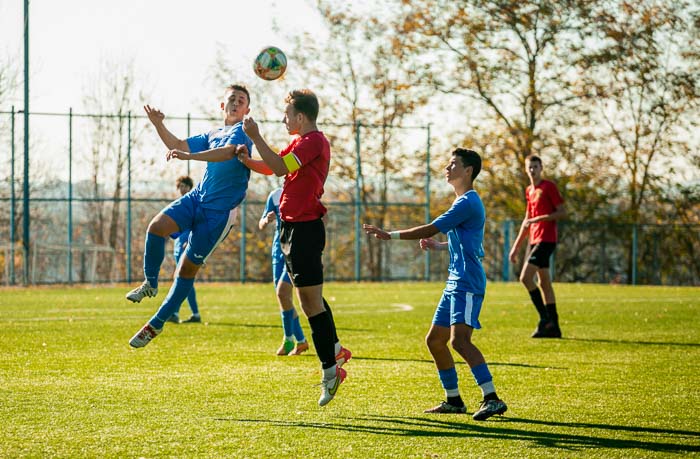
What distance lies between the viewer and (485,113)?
110 feet

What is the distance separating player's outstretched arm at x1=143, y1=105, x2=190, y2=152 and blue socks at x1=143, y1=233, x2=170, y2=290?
0.76 m

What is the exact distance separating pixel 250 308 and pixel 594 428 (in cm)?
1130

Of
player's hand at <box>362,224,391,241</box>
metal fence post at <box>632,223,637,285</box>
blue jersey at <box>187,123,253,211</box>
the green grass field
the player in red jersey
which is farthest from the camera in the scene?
metal fence post at <box>632,223,637,285</box>

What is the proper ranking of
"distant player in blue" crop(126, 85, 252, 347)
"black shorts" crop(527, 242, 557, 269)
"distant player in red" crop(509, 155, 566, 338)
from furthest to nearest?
"black shorts" crop(527, 242, 557, 269) < "distant player in red" crop(509, 155, 566, 338) < "distant player in blue" crop(126, 85, 252, 347)

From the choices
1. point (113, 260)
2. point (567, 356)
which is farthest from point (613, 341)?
point (113, 260)

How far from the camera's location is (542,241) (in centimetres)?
1258

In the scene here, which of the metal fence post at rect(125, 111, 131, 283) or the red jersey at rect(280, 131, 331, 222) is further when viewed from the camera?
the metal fence post at rect(125, 111, 131, 283)

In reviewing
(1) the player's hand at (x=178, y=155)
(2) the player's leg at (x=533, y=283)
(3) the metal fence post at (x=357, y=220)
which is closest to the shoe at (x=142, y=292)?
(1) the player's hand at (x=178, y=155)

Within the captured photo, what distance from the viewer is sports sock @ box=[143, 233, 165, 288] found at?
8000 millimetres

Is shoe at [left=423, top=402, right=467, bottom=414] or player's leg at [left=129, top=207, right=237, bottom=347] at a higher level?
player's leg at [left=129, top=207, right=237, bottom=347]

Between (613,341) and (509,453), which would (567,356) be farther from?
(509,453)

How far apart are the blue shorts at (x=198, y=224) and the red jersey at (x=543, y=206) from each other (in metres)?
5.53

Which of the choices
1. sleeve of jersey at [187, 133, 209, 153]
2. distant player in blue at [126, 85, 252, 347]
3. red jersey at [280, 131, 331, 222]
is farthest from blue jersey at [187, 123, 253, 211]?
red jersey at [280, 131, 331, 222]

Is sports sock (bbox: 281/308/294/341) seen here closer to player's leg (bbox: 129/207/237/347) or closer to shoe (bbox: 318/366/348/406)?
player's leg (bbox: 129/207/237/347)
